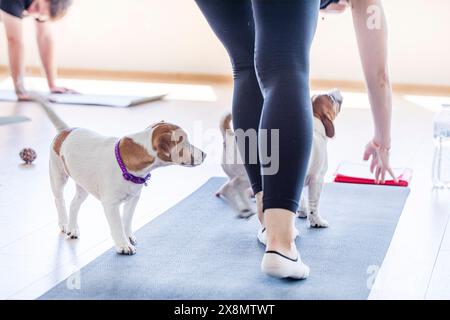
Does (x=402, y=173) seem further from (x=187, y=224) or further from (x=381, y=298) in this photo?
(x=381, y=298)

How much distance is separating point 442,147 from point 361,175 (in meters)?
0.34

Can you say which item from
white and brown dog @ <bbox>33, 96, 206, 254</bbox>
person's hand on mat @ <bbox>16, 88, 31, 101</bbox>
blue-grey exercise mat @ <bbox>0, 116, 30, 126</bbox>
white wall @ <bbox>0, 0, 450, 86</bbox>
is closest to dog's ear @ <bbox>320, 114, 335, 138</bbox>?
white and brown dog @ <bbox>33, 96, 206, 254</bbox>

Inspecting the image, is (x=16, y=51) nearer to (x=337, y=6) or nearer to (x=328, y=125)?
(x=328, y=125)

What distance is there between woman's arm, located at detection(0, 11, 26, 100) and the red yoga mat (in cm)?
219

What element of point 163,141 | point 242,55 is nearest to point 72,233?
point 163,141

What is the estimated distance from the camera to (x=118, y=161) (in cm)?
171

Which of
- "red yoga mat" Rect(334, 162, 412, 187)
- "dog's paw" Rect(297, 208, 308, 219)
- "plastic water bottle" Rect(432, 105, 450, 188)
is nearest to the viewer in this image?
"dog's paw" Rect(297, 208, 308, 219)

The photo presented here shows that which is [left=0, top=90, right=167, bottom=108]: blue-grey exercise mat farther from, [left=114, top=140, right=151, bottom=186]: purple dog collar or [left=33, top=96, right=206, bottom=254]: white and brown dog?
[left=114, top=140, right=151, bottom=186]: purple dog collar

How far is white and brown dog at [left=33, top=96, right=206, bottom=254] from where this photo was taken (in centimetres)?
168

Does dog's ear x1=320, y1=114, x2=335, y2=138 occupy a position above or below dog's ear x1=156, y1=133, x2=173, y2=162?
below

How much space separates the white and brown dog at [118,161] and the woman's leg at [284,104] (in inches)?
9.6

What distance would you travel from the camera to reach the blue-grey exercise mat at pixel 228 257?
5.00 ft

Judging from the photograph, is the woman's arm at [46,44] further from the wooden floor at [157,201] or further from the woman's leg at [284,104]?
the woman's leg at [284,104]
